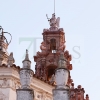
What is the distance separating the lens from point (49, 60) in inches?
1396

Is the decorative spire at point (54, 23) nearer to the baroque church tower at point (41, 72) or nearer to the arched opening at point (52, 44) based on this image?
the baroque church tower at point (41, 72)

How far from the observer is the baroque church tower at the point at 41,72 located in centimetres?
1309

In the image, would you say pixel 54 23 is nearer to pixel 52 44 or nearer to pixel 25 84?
pixel 52 44

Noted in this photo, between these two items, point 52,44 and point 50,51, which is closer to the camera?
point 50,51

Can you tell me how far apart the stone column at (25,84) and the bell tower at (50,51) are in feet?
67.8

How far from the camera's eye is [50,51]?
36.4 meters

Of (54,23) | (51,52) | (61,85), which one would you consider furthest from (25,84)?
(54,23)

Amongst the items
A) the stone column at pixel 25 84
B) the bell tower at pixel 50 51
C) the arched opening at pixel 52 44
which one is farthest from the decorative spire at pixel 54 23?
the stone column at pixel 25 84

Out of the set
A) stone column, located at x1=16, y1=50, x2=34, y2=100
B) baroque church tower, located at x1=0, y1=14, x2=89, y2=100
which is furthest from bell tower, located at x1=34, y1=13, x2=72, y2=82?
stone column, located at x1=16, y1=50, x2=34, y2=100

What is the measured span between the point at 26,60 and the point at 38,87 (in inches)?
117

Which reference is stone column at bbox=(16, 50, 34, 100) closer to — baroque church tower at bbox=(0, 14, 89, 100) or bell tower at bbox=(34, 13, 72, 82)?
baroque church tower at bbox=(0, 14, 89, 100)

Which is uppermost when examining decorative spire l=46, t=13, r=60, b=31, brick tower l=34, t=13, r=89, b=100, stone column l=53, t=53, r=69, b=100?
decorative spire l=46, t=13, r=60, b=31

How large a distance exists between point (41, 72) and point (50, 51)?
2916mm

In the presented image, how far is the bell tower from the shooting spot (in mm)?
35062
